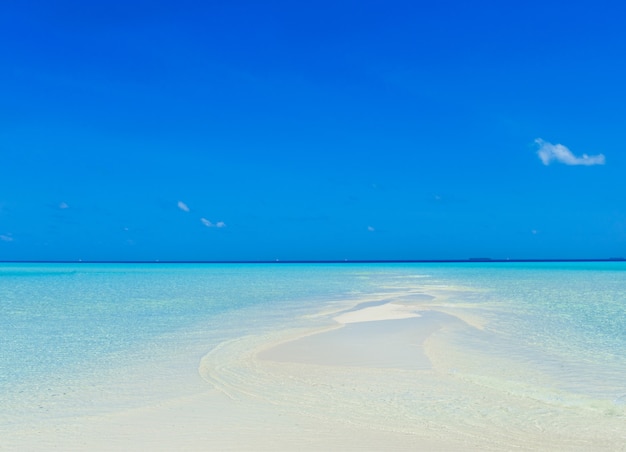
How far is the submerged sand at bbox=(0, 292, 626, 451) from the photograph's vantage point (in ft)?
23.7

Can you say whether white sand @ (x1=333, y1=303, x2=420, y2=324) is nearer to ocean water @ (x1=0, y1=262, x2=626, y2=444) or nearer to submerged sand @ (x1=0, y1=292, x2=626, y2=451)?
ocean water @ (x1=0, y1=262, x2=626, y2=444)

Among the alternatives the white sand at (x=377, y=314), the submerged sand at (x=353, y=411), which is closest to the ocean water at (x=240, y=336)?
the submerged sand at (x=353, y=411)

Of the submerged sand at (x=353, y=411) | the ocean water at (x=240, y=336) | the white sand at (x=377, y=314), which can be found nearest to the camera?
the submerged sand at (x=353, y=411)

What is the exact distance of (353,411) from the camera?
8.61 metres

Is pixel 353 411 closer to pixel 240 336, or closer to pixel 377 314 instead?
pixel 240 336

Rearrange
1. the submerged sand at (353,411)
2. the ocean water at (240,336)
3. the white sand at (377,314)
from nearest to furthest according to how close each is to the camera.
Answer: the submerged sand at (353,411), the ocean water at (240,336), the white sand at (377,314)

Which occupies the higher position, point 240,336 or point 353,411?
point 240,336

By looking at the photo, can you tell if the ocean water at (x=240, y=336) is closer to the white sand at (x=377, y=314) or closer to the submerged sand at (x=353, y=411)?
the submerged sand at (x=353, y=411)

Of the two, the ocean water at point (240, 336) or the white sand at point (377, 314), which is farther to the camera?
the white sand at point (377, 314)

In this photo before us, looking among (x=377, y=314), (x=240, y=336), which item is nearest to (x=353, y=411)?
(x=240, y=336)

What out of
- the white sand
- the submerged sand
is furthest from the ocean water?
the white sand

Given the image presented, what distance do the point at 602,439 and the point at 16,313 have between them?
79.9 ft

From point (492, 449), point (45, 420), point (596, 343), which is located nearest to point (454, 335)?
point (596, 343)

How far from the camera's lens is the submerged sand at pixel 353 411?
7.23 metres
